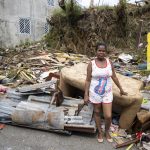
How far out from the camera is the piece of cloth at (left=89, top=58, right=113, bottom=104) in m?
5.21

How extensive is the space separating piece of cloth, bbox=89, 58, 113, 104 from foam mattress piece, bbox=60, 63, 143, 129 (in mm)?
394

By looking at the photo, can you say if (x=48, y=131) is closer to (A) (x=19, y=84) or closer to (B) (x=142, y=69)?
(A) (x=19, y=84)

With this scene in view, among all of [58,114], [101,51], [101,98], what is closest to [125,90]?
[101,98]

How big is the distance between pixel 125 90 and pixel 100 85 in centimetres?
93

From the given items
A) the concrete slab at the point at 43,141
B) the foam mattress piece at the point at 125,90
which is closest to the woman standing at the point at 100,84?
the concrete slab at the point at 43,141

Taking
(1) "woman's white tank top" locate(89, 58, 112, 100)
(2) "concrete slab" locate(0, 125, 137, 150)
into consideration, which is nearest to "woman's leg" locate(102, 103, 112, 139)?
(1) "woman's white tank top" locate(89, 58, 112, 100)

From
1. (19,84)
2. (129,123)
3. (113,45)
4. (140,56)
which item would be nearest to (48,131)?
(129,123)

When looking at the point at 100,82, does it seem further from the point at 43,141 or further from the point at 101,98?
the point at 43,141

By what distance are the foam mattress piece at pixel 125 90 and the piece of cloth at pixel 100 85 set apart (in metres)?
0.39

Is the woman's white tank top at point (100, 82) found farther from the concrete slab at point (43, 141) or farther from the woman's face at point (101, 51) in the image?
the concrete slab at point (43, 141)

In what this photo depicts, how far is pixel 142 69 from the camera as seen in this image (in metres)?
10.5

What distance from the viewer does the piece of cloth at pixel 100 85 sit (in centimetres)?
521

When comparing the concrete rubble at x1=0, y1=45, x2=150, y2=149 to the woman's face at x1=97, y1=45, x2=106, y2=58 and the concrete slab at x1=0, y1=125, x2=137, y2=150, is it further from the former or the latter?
the woman's face at x1=97, y1=45, x2=106, y2=58

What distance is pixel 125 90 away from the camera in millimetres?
5949
